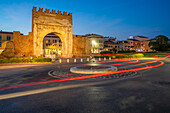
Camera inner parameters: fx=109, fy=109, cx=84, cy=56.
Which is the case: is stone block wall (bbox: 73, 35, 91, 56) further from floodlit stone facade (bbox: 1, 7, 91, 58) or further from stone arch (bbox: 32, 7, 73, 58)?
stone arch (bbox: 32, 7, 73, 58)

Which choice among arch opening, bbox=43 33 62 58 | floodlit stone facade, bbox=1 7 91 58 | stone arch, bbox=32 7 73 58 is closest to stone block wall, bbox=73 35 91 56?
floodlit stone facade, bbox=1 7 91 58

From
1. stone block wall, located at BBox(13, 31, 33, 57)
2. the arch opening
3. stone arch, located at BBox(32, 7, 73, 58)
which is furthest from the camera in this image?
the arch opening

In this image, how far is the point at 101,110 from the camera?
3.88 meters

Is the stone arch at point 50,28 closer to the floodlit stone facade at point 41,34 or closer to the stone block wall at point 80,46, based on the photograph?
the floodlit stone facade at point 41,34

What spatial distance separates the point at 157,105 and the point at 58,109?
12.4 feet

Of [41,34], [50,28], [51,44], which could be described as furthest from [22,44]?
[51,44]

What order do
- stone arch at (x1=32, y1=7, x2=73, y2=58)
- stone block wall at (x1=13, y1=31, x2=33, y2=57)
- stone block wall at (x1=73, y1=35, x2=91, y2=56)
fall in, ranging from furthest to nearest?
stone block wall at (x1=73, y1=35, x2=91, y2=56) < stone arch at (x1=32, y1=7, x2=73, y2=58) < stone block wall at (x1=13, y1=31, x2=33, y2=57)

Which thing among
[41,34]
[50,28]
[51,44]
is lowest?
[51,44]

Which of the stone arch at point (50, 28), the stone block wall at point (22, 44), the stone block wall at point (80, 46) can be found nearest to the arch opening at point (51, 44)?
the stone block wall at point (80, 46)

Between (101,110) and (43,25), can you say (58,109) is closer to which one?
(101,110)

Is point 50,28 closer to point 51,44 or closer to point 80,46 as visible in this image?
point 80,46

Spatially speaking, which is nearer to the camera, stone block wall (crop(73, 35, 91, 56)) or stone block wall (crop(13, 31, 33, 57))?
stone block wall (crop(13, 31, 33, 57))

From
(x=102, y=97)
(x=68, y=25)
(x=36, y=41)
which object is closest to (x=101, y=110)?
(x=102, y=97)

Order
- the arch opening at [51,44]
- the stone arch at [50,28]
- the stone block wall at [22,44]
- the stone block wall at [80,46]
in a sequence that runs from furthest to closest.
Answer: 1. the arch opening at [51,44]
2. the stone block wall at [80,46]
3. the stone arch at [50,28]
4. the stone block wall at [22,44]
